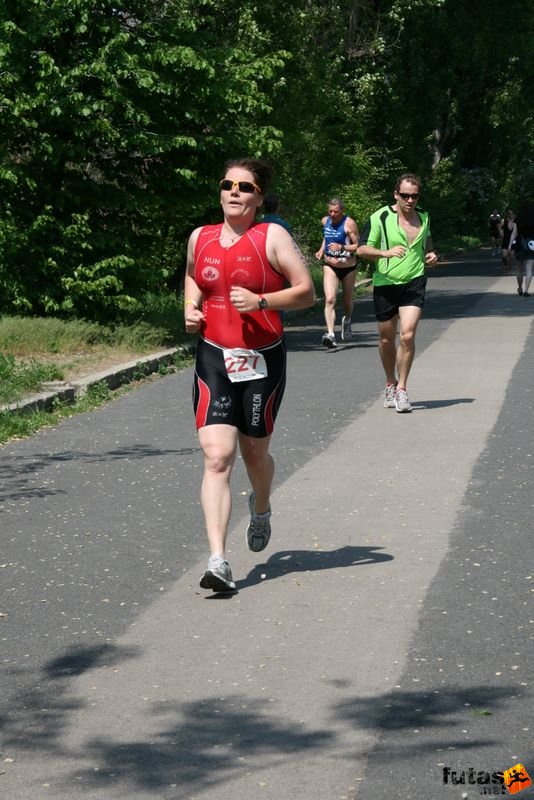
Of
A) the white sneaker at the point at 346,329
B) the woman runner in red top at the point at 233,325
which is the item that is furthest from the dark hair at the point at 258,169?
the white sneaker at the point at 346,329

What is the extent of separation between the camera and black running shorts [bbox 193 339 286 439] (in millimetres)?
6500

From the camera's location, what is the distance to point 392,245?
40.5 feet

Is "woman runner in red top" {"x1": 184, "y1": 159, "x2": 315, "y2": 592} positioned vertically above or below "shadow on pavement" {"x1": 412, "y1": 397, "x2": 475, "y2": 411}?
above

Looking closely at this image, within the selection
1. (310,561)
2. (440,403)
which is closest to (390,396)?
(440,403)

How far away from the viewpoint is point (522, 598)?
628cm

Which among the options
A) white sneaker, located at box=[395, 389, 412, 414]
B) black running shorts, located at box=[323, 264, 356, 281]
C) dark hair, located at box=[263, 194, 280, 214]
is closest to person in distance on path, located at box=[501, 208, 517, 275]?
black running shorts, located at box=[323, 264, 356, 281]

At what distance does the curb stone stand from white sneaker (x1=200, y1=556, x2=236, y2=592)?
587cm

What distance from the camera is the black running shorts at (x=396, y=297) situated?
12383mm

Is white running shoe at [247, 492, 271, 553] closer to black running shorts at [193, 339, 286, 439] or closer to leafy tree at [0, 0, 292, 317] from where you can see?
black running shorts at [193, 339, 286, 439]

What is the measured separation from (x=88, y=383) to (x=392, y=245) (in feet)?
10.7

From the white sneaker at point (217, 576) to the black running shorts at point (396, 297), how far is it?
251 inches

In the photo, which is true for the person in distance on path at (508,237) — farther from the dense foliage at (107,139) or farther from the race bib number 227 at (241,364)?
the race bib number 227 at (241,364)

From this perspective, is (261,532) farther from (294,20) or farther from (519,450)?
(294,20)

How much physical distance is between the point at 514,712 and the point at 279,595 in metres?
1.81
